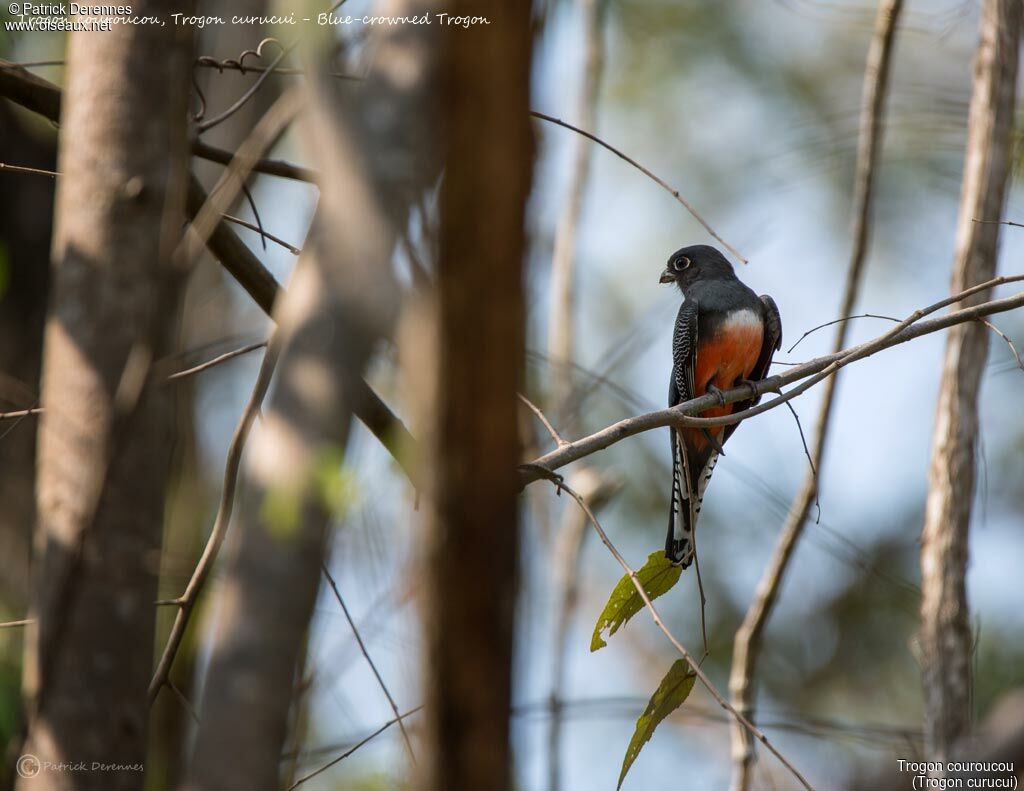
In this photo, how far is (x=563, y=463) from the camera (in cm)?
364

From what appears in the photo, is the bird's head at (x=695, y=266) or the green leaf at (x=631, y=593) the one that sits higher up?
the bird's head at (x=695, y=266)

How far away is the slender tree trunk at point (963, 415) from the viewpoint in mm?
4945

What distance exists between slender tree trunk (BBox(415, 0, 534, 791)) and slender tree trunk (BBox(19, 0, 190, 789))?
1.12m

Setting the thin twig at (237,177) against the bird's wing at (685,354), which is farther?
the bird's wing at (685,354)

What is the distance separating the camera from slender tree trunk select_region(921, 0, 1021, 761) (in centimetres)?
495

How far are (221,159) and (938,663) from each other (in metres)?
3.87

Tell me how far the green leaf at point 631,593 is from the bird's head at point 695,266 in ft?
12.7

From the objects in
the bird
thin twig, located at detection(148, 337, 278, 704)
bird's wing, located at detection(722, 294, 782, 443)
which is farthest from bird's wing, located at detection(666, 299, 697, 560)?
thin twig, located at detection(148, 337, 278, 704)

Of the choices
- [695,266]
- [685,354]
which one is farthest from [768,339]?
[695,266]

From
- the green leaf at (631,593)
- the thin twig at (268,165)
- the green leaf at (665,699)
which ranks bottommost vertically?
the green leaf at (665,699)

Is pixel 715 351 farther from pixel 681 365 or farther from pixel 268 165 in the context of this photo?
pixel 268 165

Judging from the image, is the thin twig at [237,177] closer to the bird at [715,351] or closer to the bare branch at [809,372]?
the bare branch at [809,372]

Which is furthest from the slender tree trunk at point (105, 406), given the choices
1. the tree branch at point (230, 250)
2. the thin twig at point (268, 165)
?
the thin twig at point (268, 165)

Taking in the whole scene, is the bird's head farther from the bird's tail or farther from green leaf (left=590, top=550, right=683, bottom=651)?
green leaf (left=590, top=550, right=683, bottom=651)
